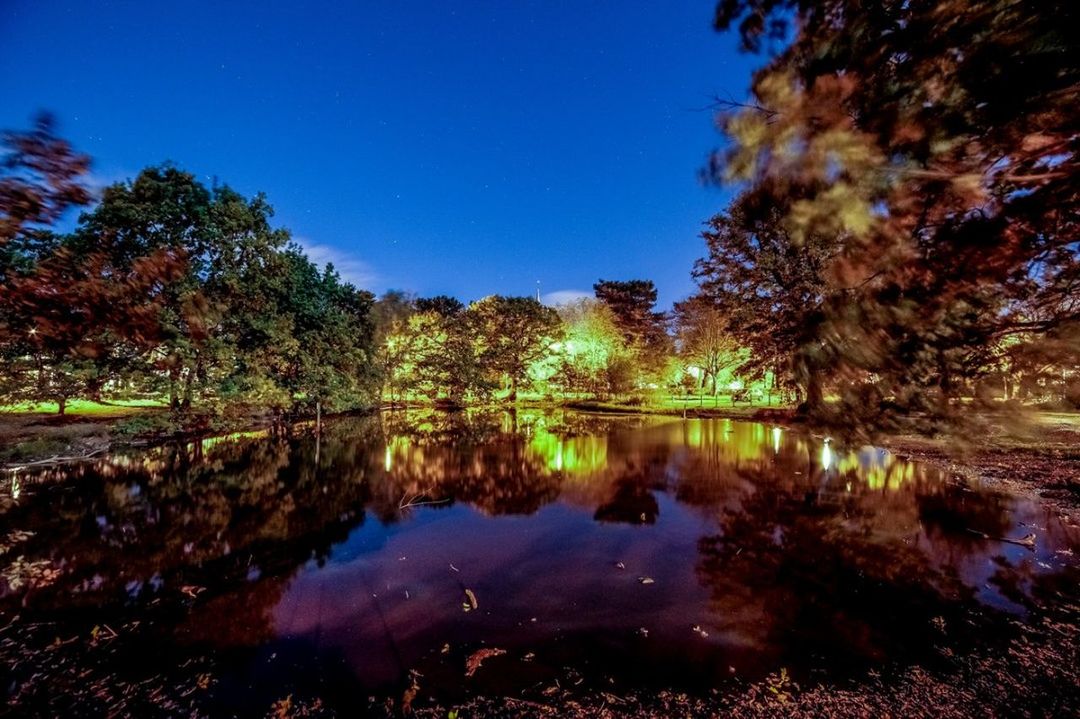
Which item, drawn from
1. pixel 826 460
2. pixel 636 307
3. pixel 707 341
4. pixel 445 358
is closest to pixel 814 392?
pixel 826 460

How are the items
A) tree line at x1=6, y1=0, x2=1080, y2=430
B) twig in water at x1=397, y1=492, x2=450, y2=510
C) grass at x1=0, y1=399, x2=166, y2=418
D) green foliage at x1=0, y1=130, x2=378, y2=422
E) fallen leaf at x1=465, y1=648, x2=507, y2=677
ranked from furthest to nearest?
grass at x1=0, y1=399, x2=166, y2=418 < green foliage at x1=0, y1=130, x2=378, y2=422 < twig in water at x1=397, y1=492, x2=450, y2=510 < fallen leaf at x1=465, y1=648, x2=507, y2=677 < tree line at x1=6, y1=0, x2=1080, y2=430

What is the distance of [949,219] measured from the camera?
3.76 meters

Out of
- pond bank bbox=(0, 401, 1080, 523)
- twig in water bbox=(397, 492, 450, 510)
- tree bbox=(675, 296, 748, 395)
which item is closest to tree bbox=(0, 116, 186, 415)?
pond bank bbox=(0, 401, 1080, 523)

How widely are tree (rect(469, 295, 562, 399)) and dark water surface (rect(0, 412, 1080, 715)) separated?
31102 mm

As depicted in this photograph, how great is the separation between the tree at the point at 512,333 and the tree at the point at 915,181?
42.4 metres

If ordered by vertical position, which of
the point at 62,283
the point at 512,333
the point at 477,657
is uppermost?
the point at 512,333

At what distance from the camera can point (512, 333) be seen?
152ft

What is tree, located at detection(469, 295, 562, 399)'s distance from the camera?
4612 cm

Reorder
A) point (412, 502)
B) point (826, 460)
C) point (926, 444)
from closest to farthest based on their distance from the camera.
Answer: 1. point (412, 502)
2. point (826, 460)
3. point (926, 444)

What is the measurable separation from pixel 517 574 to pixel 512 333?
39386 mm

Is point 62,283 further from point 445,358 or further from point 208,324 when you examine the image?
point 445,358

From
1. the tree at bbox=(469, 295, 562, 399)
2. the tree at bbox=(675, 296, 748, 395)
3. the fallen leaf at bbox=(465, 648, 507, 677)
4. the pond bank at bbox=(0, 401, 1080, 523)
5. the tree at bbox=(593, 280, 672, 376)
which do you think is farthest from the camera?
the tree at bbox=(593, 280, 672, 376)

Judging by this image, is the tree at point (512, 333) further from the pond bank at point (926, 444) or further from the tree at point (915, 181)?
the tree at point (915, 181)

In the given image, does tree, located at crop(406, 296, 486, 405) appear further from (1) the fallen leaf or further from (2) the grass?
(1) the fallen leaf
